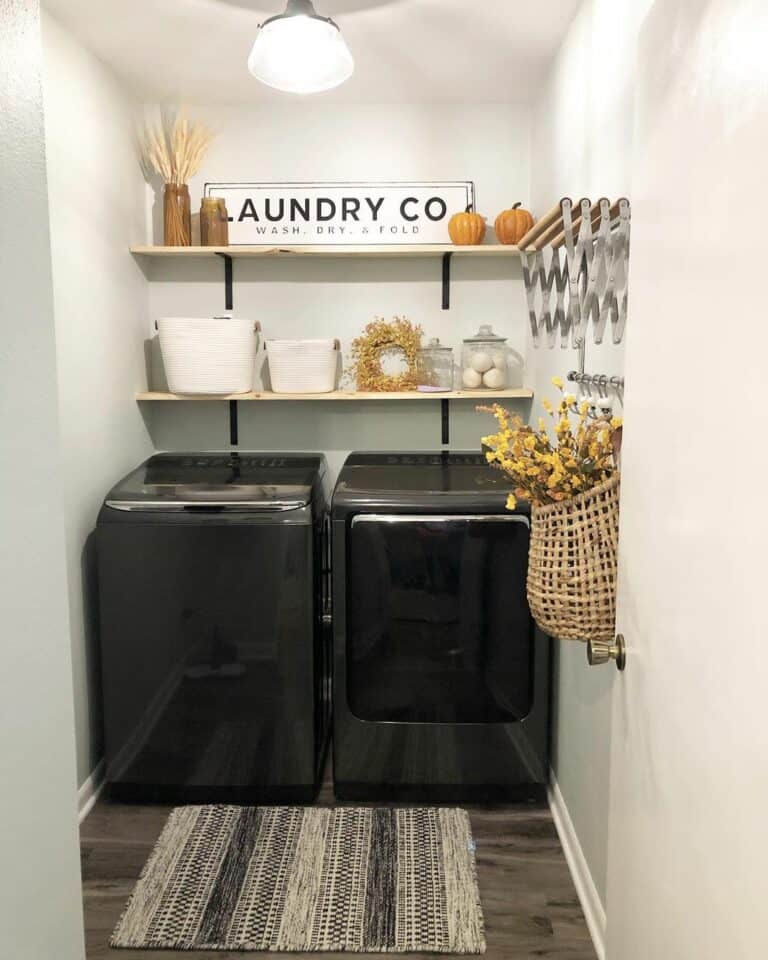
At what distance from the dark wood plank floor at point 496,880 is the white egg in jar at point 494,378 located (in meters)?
1.39

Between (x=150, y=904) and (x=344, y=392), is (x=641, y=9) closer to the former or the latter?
(x=344, y=392)

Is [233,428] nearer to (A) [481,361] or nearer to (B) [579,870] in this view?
(A) [481,361]

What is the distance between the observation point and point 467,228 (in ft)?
10.1

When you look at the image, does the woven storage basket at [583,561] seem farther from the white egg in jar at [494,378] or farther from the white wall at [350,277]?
the white wall at [350,277]

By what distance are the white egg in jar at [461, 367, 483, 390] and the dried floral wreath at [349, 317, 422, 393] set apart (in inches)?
6.9

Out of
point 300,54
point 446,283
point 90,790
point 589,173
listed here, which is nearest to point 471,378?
point 446,283

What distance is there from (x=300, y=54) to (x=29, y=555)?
63.4 inches

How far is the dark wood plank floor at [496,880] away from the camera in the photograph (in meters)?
2.12

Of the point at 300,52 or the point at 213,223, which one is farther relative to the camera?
the point at 213,223

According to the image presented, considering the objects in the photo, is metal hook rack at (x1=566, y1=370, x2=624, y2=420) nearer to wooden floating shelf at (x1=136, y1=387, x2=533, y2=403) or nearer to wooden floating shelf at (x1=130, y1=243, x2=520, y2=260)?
wooden floating shelf at (x1=136, y1=387, x2=533, y2=403)

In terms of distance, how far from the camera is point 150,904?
227cm

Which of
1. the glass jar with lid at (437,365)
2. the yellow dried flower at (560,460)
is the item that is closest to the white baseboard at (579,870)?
the yellow dried flower at (560,460)

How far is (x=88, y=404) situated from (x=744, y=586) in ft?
7.20

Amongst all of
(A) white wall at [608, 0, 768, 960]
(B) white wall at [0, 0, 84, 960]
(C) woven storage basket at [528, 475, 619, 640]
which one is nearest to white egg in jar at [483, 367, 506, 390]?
(C) woven storage basket at [528, 475, 619, 640]
